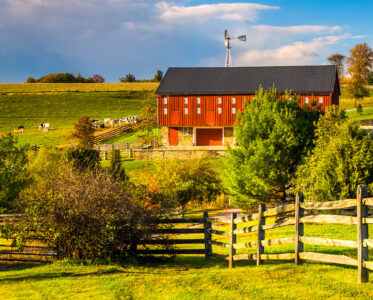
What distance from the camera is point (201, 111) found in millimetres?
56906

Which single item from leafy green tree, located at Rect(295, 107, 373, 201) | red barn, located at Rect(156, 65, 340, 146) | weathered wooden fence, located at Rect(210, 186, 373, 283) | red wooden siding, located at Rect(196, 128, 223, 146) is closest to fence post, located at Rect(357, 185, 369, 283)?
weathered wooden fence, located at Rect(210, 186, 373, 283)

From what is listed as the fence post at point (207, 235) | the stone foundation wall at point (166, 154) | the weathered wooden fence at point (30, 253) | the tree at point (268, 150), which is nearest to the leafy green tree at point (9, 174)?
the weathered wooden fence at point (30, 253)

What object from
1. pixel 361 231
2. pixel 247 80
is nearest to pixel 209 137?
pixel 247 80

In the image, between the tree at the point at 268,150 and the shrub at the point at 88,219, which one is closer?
the shrub at the point at 88,219

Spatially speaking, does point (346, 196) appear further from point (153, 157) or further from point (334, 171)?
point (153, 157)

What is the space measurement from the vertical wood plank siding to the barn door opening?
3.88ft

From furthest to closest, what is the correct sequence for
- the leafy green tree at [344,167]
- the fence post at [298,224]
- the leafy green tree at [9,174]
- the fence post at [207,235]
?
the leafy green tree at [9,174] < the leafy green tree at [344,167] < the fence post at [207,235] < the fence post at [298,224]

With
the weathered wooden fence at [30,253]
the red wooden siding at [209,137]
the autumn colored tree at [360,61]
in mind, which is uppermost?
the autumn colored tree at [360,61]

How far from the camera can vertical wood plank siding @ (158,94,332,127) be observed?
184ft

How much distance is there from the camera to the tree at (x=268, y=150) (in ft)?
89.7

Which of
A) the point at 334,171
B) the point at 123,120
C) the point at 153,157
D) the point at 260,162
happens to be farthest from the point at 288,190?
the point at 123,120

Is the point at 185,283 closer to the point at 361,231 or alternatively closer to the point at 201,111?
the point at 361,231

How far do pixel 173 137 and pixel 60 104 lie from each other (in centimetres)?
3990

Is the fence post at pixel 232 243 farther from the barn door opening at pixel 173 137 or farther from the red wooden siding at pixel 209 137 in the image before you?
the barn door opening at pixel 173 137
